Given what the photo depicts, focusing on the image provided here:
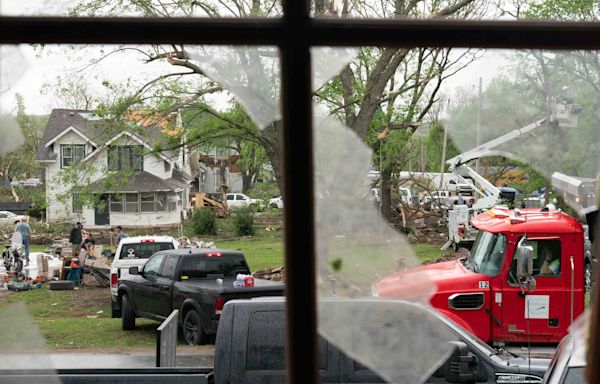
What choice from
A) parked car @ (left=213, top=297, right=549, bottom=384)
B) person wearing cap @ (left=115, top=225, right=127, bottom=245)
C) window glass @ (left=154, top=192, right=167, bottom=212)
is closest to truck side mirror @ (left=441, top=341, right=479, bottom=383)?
parked car @ (left=213, top=297, right=549, bottom=384)

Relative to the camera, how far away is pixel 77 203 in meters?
3.54

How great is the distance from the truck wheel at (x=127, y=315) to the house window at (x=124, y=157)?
822 mm

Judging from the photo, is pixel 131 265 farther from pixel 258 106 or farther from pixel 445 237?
pixel 258 106

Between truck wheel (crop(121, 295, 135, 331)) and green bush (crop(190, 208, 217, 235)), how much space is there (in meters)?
0.74

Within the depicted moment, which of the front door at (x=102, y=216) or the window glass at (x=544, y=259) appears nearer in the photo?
the window glass at (x=544, y=259)

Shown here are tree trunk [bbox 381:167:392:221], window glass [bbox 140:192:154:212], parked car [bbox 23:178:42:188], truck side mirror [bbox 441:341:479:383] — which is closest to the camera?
tree trunk [bbox 381:167:392:221]

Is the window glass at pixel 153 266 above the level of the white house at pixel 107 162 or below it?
below

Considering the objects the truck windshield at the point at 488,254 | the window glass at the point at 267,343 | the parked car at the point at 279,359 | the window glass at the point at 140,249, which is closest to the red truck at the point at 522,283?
the truck windshield at the point at 488,254

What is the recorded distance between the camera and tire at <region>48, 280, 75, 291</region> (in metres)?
4.17

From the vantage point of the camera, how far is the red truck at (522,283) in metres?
3.07

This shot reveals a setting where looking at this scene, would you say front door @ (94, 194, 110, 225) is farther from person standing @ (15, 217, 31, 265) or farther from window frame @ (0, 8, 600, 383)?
window frame @ (0, 8, 600, 383)

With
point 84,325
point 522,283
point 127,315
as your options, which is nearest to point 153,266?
point 127,315

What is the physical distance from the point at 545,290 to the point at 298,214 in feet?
10.1

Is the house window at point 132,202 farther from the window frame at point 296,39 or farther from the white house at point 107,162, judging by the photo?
the window frame at point 296,39
